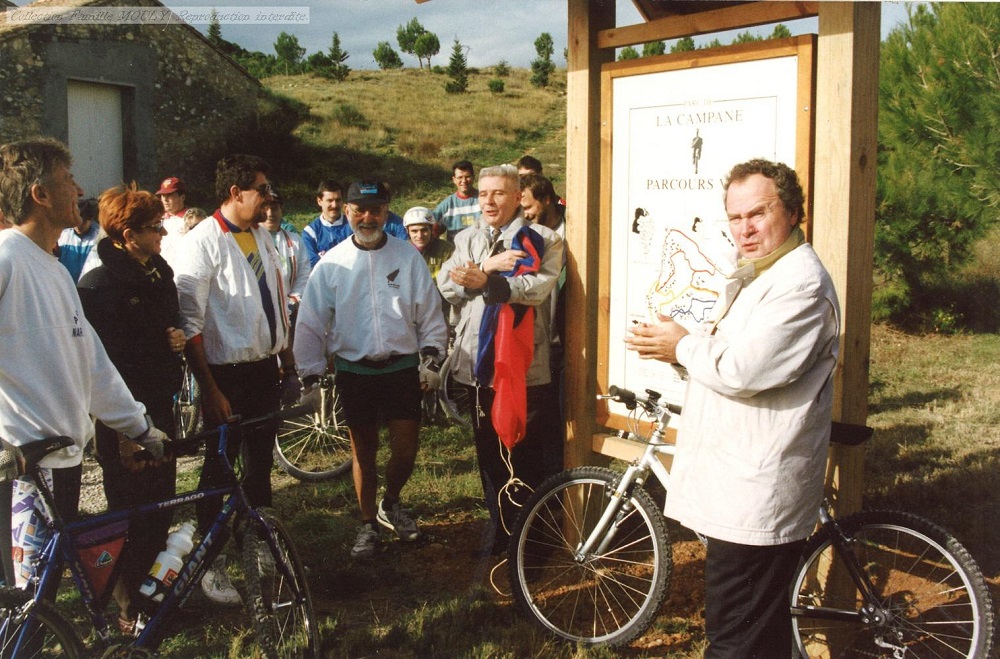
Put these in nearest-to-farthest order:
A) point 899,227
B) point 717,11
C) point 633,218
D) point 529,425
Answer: point 717,11 → point 633,218 → point 529,425 → point 899,227

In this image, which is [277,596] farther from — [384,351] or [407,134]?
[407,134]

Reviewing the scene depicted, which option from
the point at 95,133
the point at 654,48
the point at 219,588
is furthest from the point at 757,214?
the point at 95,133

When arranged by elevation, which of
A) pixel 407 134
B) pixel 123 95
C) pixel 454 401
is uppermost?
pixel 407 134

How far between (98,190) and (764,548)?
849 inches

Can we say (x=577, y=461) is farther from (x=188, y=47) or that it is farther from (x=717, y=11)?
(x=188, y=47)

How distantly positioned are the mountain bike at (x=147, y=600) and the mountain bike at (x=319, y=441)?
2815mm

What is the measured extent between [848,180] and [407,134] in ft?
107

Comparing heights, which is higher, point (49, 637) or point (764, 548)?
point (764, 548)

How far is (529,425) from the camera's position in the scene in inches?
183

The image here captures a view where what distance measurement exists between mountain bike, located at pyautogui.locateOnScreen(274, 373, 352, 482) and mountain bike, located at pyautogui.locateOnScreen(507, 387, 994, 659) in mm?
2361

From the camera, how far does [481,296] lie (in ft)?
14.7

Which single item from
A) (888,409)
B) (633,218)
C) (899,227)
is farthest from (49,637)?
(899,227)

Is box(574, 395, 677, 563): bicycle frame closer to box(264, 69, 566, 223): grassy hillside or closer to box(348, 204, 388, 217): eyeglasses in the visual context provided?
box(348, 204, 388, 217): eyeglasses

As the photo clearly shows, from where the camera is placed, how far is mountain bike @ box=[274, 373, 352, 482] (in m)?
6.26
